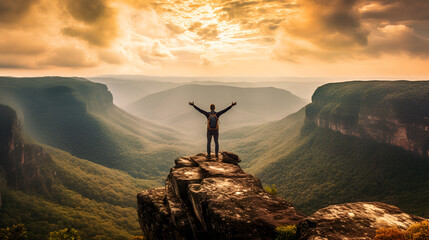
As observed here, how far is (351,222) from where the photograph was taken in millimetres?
10281

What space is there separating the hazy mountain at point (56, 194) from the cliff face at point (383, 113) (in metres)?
114

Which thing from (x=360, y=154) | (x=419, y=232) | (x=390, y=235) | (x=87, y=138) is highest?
(x=419, y=232)

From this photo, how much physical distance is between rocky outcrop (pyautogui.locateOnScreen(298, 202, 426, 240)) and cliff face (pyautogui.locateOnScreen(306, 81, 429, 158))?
96.3 meters

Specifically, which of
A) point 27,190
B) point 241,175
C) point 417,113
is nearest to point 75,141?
point 27,190

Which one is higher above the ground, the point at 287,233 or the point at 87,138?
the point at 287,233

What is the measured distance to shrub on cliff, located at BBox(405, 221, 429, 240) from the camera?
8045mm

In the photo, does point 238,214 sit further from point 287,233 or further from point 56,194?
point 56,194

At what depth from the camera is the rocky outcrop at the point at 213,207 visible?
36.4ft

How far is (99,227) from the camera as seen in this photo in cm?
8506

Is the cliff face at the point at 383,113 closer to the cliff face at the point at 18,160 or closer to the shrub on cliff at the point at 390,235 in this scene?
the shrub on cliff at the point at 390,235

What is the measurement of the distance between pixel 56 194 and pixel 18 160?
26983 mm

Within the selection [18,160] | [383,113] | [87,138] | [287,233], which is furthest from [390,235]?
[87,138]

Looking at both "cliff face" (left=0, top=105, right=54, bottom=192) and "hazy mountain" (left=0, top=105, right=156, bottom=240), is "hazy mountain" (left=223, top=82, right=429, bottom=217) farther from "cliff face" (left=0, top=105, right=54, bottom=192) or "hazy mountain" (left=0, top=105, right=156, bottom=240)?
"cliff face" (left=0, top=105, right=54, bottom=192)

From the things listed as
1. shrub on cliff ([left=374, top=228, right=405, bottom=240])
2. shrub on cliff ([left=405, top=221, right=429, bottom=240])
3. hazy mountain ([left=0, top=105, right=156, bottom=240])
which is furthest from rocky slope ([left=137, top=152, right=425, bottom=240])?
hazy mountain ([left=0, top=105, right=156, bottom=240])
